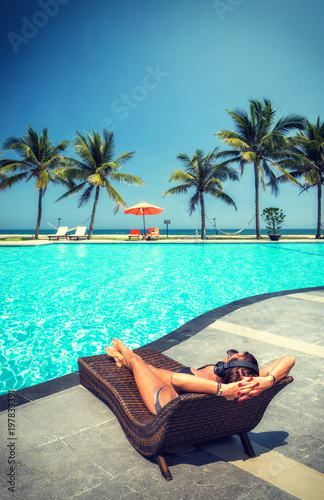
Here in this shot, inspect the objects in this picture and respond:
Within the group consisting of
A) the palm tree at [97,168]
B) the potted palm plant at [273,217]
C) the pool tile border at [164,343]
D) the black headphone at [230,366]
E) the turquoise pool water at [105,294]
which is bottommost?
the turquoise pool water at [105,294]

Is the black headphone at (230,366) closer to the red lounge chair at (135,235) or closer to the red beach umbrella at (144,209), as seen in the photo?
the red lounge chair at (135,235)

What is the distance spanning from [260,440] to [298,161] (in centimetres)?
2434

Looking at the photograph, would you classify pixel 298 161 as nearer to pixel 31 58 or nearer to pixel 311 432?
pixel 31 58

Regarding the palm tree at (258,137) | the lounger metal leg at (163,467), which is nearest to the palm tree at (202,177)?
the palm tree at (258,137)

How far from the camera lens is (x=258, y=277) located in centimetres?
1066

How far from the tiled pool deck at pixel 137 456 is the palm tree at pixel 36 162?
2257 cm

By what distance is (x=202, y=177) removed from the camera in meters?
25.5

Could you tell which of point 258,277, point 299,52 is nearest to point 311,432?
point 258,277

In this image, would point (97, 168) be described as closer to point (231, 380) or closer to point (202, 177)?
point (202, 177)

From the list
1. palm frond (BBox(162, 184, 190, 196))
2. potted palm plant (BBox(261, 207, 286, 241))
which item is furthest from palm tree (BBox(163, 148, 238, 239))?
potted palm plant (BBox(261, 207, 286, 241))

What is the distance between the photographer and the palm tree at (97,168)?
941 inches

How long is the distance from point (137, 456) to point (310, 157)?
27.1 metres

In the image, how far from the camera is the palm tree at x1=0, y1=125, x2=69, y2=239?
23.4 m

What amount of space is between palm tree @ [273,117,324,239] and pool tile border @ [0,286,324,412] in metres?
18.8
